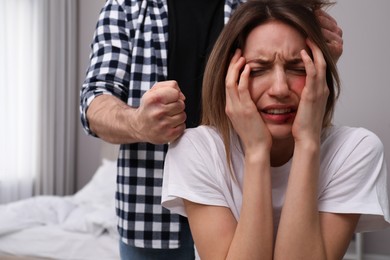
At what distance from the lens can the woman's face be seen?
0.97 meters

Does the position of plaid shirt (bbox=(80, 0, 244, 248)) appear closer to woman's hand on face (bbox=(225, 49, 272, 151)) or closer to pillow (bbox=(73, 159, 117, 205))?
woman's hand on face (bbox=(225, 49, 272, 151))

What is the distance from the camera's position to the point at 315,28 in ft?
3.31

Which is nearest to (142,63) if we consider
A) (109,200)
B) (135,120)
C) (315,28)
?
(135,120)

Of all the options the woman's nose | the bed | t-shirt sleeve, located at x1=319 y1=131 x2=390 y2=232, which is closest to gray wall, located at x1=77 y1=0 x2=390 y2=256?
the bed

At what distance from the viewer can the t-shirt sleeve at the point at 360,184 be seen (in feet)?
3.02

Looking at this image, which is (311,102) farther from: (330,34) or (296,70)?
(330,34)

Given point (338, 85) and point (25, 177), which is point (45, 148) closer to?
point (25, 177)

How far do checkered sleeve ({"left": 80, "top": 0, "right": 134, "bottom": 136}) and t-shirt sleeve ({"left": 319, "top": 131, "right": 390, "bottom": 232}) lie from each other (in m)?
0.55

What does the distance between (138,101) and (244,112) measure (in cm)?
32

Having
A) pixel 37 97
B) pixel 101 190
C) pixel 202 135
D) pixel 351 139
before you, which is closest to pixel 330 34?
pixel 351 139

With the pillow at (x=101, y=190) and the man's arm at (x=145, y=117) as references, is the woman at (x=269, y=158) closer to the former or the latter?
the man's arm at (x=145, y=117)

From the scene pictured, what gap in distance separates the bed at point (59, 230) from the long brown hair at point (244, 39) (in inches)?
66.9

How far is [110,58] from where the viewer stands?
3.79 feet

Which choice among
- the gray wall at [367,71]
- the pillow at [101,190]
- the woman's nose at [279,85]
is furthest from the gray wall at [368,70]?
the woman's nose at [279,85]
